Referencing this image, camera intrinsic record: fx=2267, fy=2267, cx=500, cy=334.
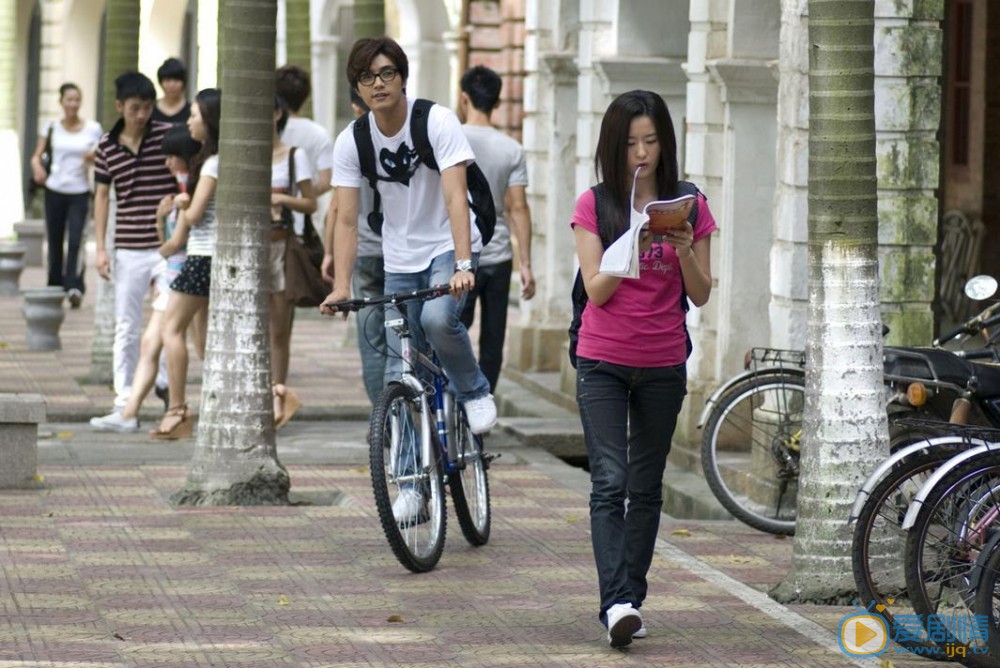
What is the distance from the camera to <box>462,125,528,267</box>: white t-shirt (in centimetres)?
1121

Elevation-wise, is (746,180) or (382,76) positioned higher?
(382,76)

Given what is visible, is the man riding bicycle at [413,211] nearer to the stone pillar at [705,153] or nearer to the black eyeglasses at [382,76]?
the black eyeglasses at [382,76]

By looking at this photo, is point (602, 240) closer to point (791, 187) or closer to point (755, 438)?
point (755, 438)

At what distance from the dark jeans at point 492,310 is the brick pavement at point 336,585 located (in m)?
0.58

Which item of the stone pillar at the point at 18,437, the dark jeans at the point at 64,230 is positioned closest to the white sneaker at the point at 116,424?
the stone pillar at the point at 18,437

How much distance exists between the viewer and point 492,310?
37.2 feet

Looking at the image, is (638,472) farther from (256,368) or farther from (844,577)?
(256,368)

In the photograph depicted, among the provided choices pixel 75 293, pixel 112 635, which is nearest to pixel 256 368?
pixel 112 635

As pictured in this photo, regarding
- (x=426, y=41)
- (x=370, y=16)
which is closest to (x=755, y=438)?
(x=370, y=16)

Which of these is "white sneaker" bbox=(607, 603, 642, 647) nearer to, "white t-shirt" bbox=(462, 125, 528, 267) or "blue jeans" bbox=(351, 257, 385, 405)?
"blue jeans" bbox=(351, 257, 385, 405)

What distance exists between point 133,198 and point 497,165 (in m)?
2.65

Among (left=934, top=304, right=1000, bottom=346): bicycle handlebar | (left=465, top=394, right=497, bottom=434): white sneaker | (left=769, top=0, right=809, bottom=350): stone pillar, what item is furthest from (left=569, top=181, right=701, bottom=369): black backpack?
(left=769, top=0, right=809, bottom=350): stone pillar

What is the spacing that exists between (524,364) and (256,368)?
622 cm

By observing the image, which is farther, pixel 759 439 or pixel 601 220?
pixel 759 439
